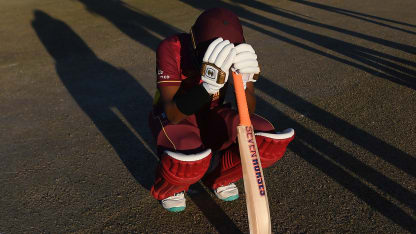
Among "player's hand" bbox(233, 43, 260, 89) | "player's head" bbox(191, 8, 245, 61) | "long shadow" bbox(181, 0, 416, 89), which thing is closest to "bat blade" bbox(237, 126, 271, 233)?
"player's hand" bbox(233, 43, 260, 89)

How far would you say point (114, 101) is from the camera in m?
5.52

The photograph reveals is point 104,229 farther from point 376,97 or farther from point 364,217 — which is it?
point 376,97

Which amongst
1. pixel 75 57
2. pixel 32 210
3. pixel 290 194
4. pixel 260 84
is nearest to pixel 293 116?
pixel 260 84

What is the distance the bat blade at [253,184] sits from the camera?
281 centimetres

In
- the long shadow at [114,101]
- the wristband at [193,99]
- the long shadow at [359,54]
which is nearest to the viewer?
the wristband at [193,99]

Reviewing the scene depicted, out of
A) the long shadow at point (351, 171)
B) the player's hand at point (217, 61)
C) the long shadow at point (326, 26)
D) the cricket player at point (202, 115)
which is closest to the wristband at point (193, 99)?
the cricket player at point (202, 115)

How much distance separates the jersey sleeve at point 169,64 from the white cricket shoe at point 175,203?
912 millimetres

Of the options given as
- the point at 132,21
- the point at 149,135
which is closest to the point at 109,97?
the point at 149,135

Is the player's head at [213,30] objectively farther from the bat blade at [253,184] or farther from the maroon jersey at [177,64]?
the bat blade at [253,184]

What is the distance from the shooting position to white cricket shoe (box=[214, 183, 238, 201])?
11.5 feet

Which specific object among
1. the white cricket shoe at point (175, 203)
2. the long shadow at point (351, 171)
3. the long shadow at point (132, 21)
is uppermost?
the long shadow at point (351, 171)

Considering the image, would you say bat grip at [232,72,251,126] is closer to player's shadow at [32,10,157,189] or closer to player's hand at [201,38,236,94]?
player's hand at [201,38,236,94]

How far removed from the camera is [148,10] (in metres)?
10.7

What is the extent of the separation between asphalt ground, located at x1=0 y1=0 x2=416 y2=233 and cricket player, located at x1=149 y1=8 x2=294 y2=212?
0.34 metres
